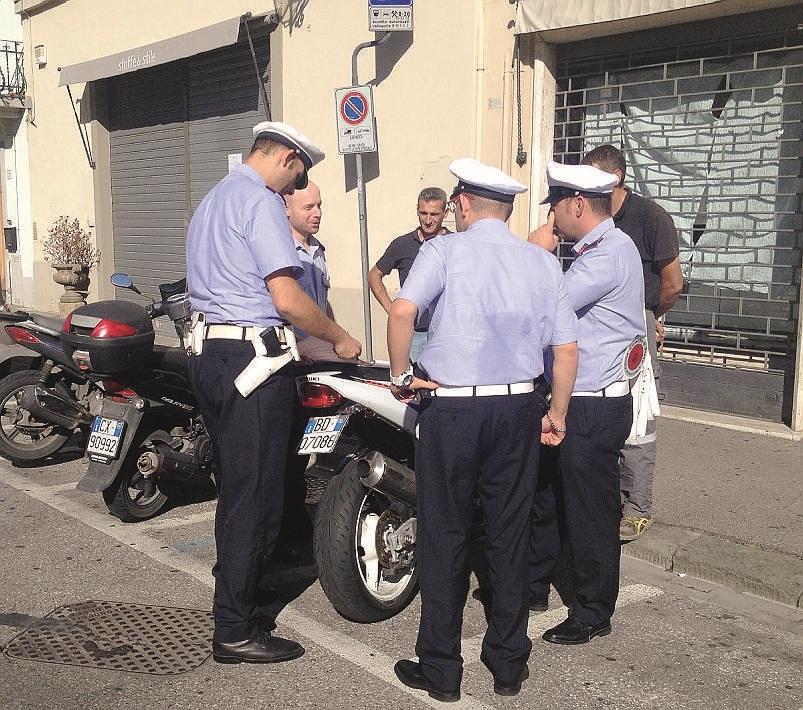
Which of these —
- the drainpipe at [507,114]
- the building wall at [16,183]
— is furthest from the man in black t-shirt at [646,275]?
the building wall at [16,183]

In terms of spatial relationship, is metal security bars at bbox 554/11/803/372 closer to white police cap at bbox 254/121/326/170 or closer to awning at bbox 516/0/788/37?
awning at bbox 516/0/788/37

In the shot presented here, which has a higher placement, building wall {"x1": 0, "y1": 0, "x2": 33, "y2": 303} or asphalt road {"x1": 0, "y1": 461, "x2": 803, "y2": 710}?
building wall {"x1": 0, "y1": 0, "x2": 33, "y2": 303}

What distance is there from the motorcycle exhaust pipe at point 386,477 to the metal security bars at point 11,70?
15.7m

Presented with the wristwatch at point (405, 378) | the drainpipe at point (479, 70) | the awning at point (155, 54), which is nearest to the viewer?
the wristwatch at point (405, 378)

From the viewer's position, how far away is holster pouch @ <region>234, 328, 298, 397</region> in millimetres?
3502

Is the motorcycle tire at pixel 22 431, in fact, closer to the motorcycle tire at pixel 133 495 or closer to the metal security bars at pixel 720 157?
the motorcycle tire at pixel 133 495

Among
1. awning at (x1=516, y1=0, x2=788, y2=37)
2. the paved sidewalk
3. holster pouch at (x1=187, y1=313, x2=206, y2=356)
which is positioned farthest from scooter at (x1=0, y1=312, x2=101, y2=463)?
awning at (x1=516, y1=0, x2=788, y2=37)

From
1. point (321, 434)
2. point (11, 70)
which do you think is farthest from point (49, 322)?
point (11, 70)

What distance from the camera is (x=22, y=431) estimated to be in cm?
649

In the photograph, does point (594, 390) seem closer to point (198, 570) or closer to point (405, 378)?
point (405, 378)

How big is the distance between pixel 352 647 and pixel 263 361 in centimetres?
120

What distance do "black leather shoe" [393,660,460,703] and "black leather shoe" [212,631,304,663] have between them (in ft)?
1.41

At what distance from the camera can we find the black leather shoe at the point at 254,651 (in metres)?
3.60

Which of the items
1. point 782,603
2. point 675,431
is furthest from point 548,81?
point 782,603
